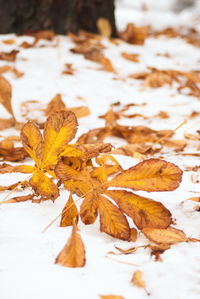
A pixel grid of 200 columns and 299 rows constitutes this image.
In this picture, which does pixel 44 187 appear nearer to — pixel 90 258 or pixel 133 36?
pixel 90 258

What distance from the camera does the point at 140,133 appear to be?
1.31 m

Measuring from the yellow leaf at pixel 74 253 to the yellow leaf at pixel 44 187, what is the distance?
0.20 meters

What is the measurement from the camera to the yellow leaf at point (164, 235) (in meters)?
0.62

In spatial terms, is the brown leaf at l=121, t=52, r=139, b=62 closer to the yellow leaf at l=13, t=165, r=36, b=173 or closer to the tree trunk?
the tree trunk

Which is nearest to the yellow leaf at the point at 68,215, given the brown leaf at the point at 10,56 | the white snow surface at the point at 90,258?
the white snow surface at the point at 90,258

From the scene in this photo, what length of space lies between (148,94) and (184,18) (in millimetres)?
4023

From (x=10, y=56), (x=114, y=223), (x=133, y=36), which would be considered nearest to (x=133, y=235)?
(x=114, y=223)

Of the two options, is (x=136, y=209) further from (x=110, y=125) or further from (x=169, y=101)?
(x=169, y=101)

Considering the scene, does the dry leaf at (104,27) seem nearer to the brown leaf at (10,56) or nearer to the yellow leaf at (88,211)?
the brown leaf at (10,56)

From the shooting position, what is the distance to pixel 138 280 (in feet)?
1.73

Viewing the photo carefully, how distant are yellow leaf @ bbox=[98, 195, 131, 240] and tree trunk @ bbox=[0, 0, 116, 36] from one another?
206cm

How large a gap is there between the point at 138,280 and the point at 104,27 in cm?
258

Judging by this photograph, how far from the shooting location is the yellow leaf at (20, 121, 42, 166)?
2.43 ft

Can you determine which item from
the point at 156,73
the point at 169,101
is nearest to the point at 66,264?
the point at 169,101
